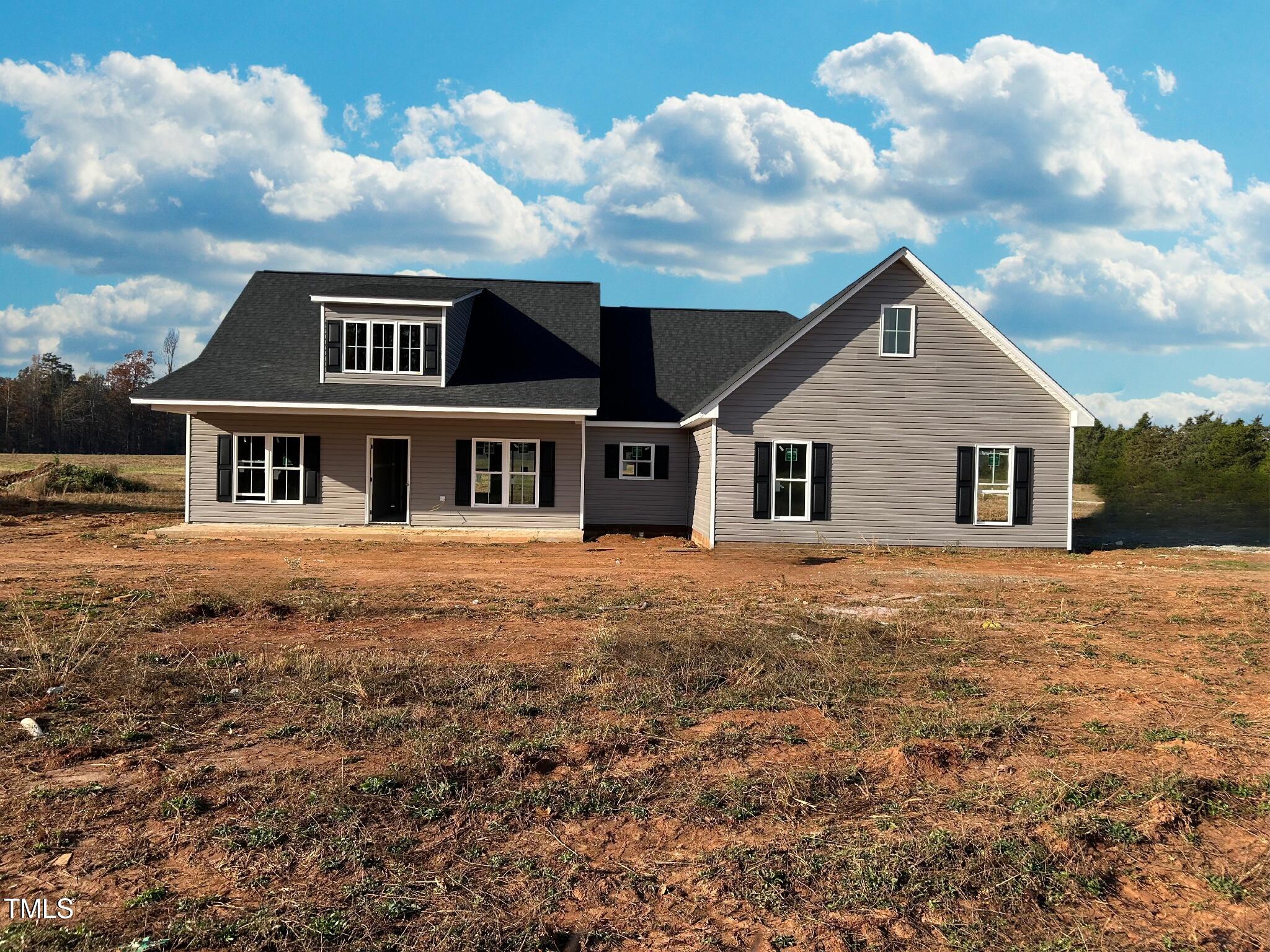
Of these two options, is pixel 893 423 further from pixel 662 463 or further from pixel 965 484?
pixel 662 463

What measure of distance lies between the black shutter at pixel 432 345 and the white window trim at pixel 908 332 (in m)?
10.2

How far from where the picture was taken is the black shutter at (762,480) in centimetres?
2012

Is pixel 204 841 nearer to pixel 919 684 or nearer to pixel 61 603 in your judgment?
pixel 919 684

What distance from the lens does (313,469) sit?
2186 cm

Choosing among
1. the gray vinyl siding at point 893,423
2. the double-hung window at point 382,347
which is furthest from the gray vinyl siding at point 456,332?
the gray vinyl siding at point 893,423

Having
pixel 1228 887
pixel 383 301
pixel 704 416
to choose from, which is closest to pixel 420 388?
pixel 383 301

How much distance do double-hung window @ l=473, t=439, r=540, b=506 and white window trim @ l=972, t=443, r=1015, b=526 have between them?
10282 mm

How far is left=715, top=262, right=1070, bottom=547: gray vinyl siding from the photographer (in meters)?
20.1

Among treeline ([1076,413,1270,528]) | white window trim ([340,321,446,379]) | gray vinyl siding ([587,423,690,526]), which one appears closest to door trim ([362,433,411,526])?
white window trim ([340,321,446,379])

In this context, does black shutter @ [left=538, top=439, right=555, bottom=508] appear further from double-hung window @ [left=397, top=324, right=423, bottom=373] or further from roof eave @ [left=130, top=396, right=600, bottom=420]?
double-hung window @ [left=397, top=324, right=423, bottom=373]

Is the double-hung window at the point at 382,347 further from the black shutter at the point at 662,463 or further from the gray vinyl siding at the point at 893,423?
the gray vinyl siding at the point at 893,423

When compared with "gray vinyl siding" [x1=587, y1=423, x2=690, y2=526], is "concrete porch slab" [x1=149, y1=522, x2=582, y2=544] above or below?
below

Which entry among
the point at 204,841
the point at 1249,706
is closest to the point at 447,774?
the point at 204,841

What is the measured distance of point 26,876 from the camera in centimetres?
444
